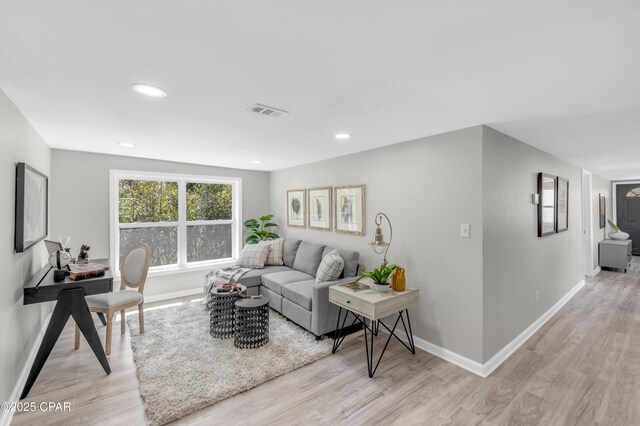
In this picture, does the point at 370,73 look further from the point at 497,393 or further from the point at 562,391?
the point at 562,391

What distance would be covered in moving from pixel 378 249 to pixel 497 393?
5.69 ft

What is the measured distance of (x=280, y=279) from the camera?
12.8 ft

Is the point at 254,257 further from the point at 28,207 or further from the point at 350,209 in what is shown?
the point at 28,207

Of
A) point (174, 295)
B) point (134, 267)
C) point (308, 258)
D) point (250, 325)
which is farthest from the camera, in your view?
point (174, 295)

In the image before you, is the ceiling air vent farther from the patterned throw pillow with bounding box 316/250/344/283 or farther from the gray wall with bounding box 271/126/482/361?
the patterned throw pillow with bounding box 316/250/344/283

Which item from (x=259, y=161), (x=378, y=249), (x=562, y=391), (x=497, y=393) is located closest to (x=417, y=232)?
(x=378, y=249)

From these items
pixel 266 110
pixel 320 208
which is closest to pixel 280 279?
pixel 320 208

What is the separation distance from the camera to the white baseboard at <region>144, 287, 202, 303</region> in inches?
173

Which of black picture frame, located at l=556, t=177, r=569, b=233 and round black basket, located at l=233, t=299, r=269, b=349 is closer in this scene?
round black basket, located at l=233, t=299, r=269, b=349

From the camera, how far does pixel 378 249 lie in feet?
11.6

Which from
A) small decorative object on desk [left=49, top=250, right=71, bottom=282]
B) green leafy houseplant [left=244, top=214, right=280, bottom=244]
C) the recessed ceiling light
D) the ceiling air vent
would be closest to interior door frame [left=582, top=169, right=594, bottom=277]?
green leafy houseplant [left=244, top=214, right=280, bottom=244]

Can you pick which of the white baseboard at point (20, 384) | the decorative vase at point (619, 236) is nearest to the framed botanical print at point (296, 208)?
the white baseboard at point (20, 384)

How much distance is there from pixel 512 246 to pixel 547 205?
1.14 meters

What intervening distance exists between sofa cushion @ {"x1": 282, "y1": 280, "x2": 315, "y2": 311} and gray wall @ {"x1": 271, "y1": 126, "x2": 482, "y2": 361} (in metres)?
0.83
